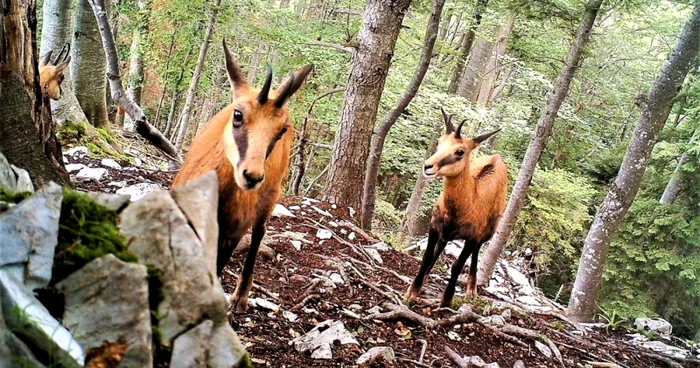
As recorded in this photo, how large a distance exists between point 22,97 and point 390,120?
523 centimetres

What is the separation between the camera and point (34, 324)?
151cm

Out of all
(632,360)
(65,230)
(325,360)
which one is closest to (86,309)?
(65,230)

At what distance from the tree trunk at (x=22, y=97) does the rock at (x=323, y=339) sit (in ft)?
6.09

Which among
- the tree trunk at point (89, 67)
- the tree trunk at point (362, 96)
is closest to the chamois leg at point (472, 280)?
the tree trunk at point (362, 96)

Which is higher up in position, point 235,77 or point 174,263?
point 235,77

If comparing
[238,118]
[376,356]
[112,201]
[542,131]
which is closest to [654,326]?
[542,131]

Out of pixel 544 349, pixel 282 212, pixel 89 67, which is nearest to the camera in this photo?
pixel 544 349

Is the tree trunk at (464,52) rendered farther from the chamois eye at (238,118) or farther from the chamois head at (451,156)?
the chamois eye at (238,118)

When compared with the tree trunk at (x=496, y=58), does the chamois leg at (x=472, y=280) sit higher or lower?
lower

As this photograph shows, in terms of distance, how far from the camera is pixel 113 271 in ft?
5.63

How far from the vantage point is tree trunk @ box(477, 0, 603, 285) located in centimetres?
757

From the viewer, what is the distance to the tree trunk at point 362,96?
721 centimetres

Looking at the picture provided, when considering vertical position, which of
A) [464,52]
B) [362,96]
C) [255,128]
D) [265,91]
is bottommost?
[255,128]

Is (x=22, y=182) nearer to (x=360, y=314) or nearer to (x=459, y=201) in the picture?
(x=360, y=314)
